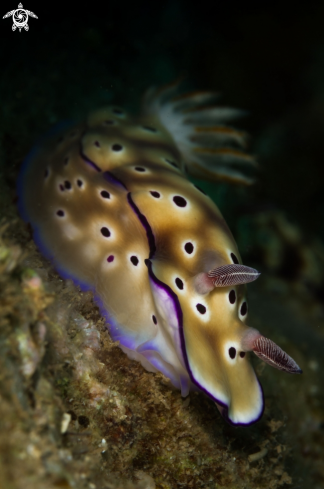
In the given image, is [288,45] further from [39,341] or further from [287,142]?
[39,341]

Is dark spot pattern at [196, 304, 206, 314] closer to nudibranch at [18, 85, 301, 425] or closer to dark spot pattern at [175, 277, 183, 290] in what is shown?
nudibranch at [18, 85, 301, 425]

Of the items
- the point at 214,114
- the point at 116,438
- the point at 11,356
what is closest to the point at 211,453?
the point at 116,438

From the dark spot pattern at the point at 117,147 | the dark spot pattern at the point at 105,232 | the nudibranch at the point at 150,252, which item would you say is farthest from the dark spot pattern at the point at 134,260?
the dark spot pattern at the point at 117,147

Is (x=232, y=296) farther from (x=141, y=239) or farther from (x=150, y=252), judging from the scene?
(x=141, y=239)

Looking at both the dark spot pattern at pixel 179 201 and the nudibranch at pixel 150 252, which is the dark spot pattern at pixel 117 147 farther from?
the dark spot pattern at pixel 179 201

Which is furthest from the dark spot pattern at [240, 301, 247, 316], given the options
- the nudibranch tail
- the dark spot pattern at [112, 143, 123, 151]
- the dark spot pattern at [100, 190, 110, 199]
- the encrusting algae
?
the nudibranch tail

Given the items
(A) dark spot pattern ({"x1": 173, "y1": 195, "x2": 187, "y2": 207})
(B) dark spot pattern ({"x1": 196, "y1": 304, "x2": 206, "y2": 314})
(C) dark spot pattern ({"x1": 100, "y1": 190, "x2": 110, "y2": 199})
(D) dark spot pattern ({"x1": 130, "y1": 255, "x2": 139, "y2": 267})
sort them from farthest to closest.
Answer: (C) dark spot pattern ({"x1": 100, "y1": 190, "x2": 110, "y2": 199}) < (A) dark spot pattern ({"x1": 173, "y1": 195, "x2": 187, "y2": 207}) < (D) dark spot pattern ({"x1": 130, "y1": 255, "x2": 139, "y2": 267}) < (B) dark spot pattern ({"x1": 196, "y1": 304, "x2": 206, "y2": 314})

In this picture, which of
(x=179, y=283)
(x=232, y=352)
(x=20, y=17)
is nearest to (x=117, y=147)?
(x=179, y=283)
